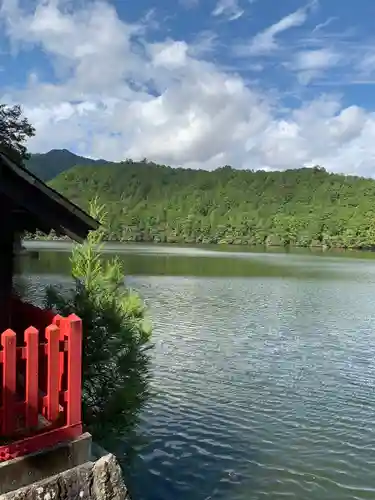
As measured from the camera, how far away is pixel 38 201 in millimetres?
6668

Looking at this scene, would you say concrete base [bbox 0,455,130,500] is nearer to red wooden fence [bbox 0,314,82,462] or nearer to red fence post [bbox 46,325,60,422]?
red wooden fence [bbox 0,314,82,462]

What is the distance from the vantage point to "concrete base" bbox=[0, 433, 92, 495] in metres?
5.07

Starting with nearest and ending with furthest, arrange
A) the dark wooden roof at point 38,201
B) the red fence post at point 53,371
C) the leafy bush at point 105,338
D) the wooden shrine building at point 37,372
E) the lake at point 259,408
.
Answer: the wooden shrine building at point 37,372
the red fence post at point 53,371
the dark wooden roof at point 38,201
the leafy bush at point 105,338
the lake at point 259,408

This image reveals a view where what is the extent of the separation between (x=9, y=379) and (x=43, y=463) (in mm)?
940

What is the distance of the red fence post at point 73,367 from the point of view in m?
5.55

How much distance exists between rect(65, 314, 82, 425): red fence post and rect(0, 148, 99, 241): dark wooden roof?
68.6 inches

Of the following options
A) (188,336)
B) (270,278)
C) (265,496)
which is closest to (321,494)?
(265,496)

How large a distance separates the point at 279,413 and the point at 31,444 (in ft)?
32.6

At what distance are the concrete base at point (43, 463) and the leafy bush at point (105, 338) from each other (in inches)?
131

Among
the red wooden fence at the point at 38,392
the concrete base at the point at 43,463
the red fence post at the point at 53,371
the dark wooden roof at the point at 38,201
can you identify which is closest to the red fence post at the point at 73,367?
the red wooden fence at the point at 38,392

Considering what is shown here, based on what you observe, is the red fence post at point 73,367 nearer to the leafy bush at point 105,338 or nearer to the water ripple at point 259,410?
the leafy bush at point 105,338

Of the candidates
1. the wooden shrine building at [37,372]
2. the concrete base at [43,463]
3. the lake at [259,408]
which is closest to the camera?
the concrete base at [43,463]

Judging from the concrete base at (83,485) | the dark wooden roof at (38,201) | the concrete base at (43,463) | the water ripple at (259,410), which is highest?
the dark wooden roof at (38,201)

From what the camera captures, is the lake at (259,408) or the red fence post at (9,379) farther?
the lake at (259,408)
